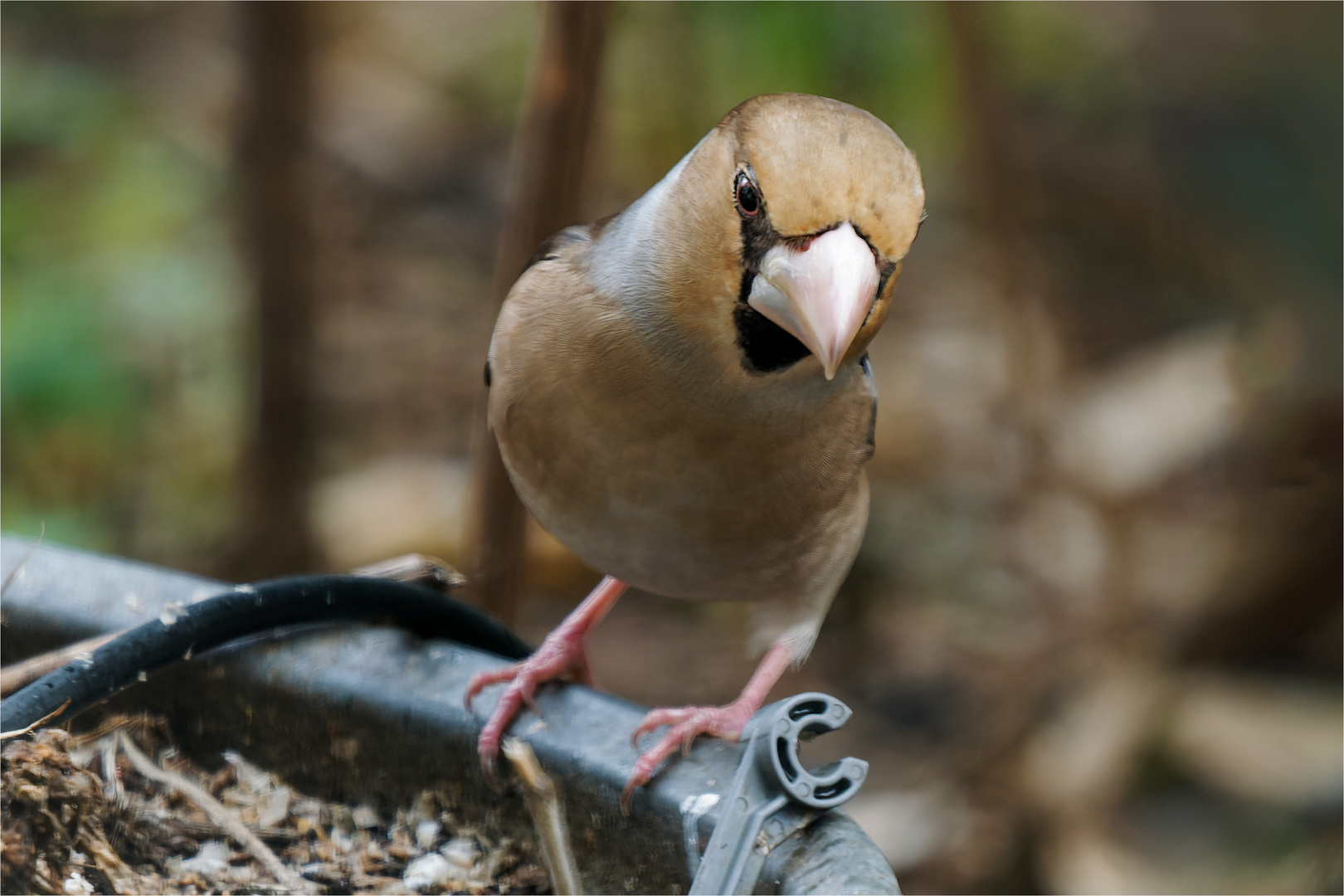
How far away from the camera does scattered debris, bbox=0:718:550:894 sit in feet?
4.68

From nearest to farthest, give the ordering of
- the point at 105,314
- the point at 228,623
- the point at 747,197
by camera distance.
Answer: the point at 747,197 < the point at 228,623 < the point at 105,314

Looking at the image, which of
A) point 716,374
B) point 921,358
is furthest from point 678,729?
point 921,358

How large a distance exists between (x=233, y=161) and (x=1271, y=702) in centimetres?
327

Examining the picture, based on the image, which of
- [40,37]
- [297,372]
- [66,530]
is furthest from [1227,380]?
[40,37]

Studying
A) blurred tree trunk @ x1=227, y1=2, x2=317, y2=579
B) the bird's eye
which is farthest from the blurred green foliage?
the bird's eye

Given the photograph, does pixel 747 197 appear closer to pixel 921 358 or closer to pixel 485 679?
pixel 485 679

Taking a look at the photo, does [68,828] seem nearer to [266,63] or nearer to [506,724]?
[506,724]

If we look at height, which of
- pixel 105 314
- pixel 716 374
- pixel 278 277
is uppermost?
pixel 716 374

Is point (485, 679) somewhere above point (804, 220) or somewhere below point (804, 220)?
below

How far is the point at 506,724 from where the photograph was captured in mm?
1737

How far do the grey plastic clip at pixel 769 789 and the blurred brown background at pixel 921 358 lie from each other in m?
1.38

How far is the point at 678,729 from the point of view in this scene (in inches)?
68.8

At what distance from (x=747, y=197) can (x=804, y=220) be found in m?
0.11

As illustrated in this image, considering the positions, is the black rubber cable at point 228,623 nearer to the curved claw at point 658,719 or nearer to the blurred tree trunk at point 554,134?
the curved claw at point 658,719
